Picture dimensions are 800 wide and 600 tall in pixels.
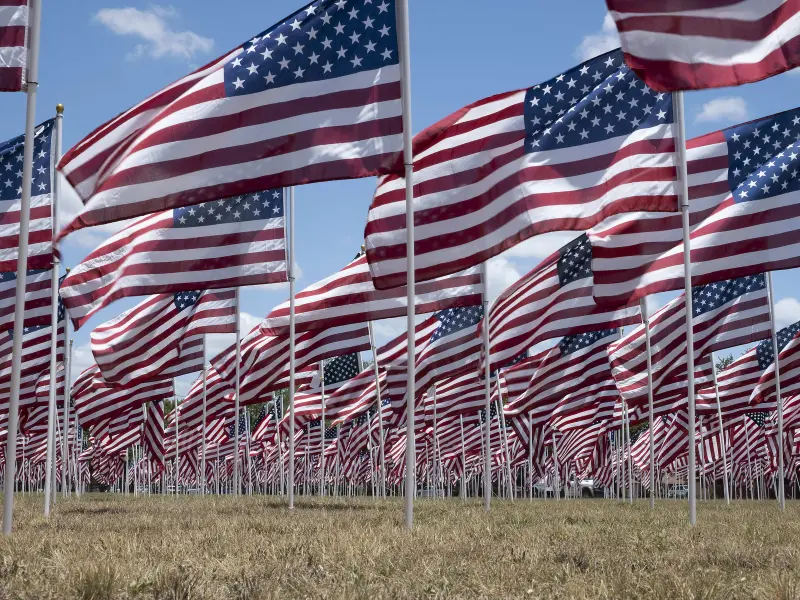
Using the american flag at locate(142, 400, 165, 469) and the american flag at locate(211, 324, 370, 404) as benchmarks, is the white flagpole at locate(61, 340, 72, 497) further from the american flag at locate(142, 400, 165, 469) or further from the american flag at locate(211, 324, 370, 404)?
the american flag at locate(142, 400, 165, 469)

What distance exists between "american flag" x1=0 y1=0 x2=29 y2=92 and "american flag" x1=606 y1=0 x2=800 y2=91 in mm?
6812

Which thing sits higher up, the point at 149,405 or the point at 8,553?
the point at 149,405

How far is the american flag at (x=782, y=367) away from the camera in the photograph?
27734 mm

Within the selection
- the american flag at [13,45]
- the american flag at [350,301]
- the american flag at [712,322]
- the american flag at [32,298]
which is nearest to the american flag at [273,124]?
the american flag at [13,45]

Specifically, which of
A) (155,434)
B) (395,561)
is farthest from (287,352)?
(155,434)

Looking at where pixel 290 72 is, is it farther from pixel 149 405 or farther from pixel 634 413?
pixel 149 405

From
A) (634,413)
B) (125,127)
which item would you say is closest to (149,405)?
(634,413)

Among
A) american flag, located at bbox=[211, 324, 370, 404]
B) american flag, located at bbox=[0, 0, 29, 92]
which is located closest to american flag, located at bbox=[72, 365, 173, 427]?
american flag, located at bbox=[211, 324, 370, 404]

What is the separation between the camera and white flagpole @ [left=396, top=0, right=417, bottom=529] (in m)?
12.6

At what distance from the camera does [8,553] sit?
872cm

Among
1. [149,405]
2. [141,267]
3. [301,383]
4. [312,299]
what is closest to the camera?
[141,267]

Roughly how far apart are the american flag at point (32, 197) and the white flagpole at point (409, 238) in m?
7.26

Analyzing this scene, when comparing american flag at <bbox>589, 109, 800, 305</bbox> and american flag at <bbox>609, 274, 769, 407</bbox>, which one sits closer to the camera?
american flag at <bbox>589, 109, 800, 305</bbox>

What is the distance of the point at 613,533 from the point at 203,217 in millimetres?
12033
